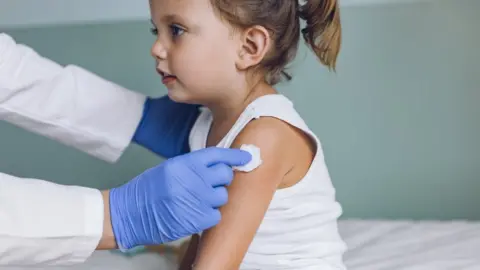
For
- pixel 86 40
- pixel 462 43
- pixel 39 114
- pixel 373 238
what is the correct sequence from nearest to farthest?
pixel 39 114, pixel 373 238, pixel 462 43, pixel 86 40

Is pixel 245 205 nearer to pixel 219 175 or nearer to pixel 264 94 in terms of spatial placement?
pixel 219 175

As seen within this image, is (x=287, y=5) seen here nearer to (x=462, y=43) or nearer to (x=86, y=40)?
(x=462, y=43)

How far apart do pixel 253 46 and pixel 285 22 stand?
7cm

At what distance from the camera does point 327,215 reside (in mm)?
1097

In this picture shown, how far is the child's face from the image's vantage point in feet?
3.40

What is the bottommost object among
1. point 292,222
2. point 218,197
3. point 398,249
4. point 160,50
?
point 398,249

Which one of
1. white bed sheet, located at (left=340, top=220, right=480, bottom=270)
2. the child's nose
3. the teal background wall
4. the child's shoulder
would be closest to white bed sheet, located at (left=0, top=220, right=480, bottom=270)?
white bed sheet, located at (left=340, top=220, right=480, bottom=270)

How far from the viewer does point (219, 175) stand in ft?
2.84

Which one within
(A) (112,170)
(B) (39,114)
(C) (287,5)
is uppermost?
(C) (287,5)

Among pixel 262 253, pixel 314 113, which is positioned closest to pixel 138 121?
pixel 262 253

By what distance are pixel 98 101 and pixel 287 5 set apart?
421mm

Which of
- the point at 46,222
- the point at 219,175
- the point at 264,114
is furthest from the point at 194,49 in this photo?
the point at 46,222

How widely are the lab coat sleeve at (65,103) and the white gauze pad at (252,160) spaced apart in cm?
40

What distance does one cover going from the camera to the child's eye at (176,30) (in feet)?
3.45
